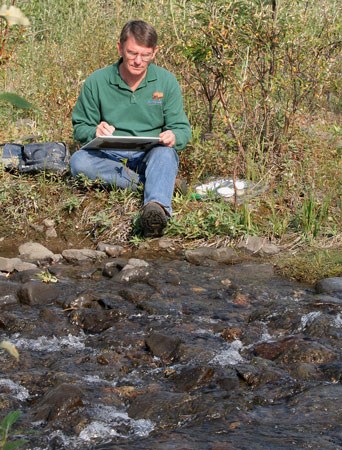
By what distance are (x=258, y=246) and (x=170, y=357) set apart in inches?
76.3

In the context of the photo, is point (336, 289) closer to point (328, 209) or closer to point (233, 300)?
point (233, 300)

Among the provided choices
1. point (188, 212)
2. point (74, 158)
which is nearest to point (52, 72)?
point (74, 158)

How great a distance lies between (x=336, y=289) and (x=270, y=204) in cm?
116

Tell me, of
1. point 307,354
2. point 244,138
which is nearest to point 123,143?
point 244,138

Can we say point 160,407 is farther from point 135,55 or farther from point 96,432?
point 135,55

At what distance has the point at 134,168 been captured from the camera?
21.4ft

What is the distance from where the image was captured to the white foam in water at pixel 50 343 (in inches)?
171

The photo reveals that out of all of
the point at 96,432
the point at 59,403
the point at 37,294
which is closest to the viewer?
the point at 96,432

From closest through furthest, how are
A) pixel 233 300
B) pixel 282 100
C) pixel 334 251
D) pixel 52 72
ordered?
pixel 233 300, pixel 334 251, pixel 282 100, pixel 52 72

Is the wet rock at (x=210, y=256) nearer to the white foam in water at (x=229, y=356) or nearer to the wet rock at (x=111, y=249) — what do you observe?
the wet rock at (x=111, y=249)

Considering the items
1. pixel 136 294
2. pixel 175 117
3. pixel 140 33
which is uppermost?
pixel 140 33

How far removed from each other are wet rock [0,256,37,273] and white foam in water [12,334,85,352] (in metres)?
1.21

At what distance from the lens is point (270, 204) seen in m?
6.24

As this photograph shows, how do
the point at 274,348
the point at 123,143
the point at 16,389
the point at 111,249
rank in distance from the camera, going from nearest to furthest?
the point at 16,389, the point at 274,348, the point at 111,249, the point at 123,143
